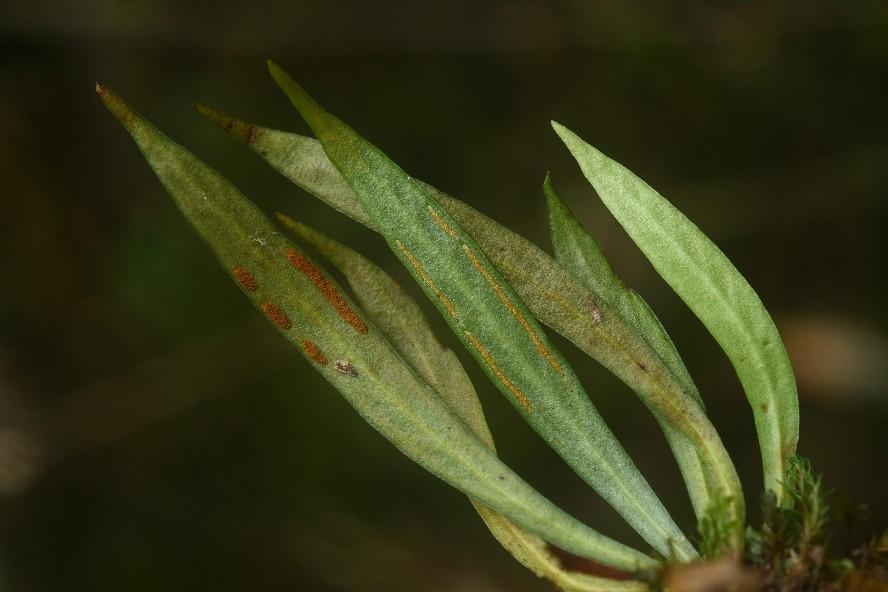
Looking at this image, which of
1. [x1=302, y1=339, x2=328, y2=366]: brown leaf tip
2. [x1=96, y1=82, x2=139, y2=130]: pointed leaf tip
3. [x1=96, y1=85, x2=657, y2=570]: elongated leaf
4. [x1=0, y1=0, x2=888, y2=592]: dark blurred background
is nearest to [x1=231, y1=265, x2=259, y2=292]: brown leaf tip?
[x1=96, y1=85, x2=657, y2=570]: elongated leaf

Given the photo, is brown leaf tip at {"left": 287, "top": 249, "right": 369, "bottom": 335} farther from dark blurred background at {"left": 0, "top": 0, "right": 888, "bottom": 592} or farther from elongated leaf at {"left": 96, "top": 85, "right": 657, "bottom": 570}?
dark blurred background at {"left": 0, "top": 0, "right": 888, "bottom": 592}

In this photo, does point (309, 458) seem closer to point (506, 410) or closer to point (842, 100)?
point (506, 410)

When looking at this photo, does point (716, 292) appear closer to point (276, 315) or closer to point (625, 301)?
point (625, 301)

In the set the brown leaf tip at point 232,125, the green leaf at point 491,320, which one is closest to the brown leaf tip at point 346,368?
the green leaf at point 491,320

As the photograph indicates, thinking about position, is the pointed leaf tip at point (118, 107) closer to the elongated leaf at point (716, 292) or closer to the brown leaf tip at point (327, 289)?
the brown leaf tip at point (327, 289)

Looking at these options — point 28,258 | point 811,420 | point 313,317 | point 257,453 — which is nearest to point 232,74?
point 28,258

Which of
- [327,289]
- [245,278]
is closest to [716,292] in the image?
[327,289]
